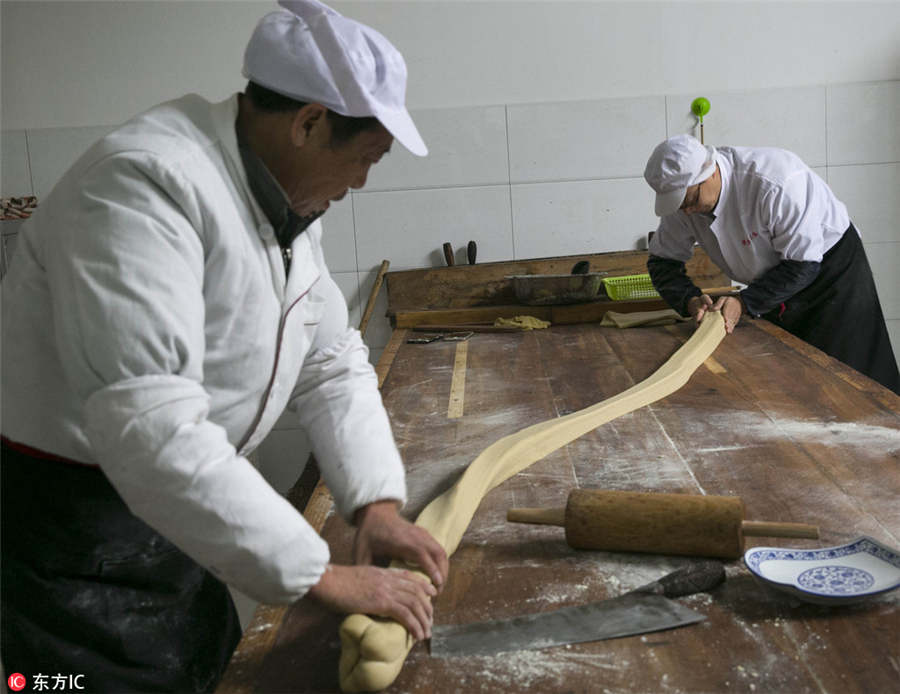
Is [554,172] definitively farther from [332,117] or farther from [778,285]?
[332,117]

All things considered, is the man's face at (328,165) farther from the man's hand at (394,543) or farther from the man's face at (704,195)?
the man's face at (704,195)

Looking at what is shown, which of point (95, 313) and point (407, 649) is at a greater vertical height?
point (95, 313)

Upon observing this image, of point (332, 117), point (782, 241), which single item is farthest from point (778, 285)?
point (332, 117)

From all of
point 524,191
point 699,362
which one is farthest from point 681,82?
point 699,362

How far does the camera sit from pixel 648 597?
3.88 feet

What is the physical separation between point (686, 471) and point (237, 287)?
3.30 feet

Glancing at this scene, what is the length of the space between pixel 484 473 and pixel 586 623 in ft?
1.81

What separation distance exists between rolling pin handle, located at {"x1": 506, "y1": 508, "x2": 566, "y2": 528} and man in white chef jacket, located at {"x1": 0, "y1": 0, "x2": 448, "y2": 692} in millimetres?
236

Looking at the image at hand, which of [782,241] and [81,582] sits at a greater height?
[782,241]

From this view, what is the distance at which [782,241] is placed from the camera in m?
2.95

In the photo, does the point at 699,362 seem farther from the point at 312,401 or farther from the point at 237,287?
the point at 237,287

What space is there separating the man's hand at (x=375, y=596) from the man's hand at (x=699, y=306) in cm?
222

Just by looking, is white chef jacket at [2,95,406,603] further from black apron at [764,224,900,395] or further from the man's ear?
black apron at [764,224,900,395]

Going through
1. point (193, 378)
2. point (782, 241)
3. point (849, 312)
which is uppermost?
point (193, 378)
